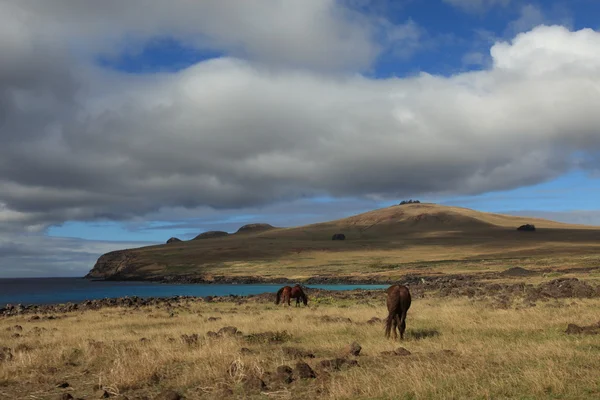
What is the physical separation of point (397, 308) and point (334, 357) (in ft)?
14.3

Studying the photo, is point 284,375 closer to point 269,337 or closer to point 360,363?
point 360,363

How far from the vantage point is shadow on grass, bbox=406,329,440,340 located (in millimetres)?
17522

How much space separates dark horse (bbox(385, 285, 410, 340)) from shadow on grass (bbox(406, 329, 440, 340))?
1.99 feet

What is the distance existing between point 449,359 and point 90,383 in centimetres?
874

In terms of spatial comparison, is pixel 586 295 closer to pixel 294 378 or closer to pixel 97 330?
pixel 294 378

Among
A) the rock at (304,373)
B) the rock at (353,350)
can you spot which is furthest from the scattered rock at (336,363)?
the rock at (353,350)

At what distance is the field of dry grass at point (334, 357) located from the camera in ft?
31.8

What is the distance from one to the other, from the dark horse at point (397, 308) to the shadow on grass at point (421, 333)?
61cm

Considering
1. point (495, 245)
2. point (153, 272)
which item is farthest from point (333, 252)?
point (153, 272)

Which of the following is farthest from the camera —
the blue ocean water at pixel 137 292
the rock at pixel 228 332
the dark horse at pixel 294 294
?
the blue ocean water at pixel 137 292

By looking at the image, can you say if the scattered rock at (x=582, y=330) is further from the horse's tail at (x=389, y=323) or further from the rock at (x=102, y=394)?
the rock at (x=102, y=394)

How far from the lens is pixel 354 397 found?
31.0 feet

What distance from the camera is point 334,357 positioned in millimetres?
14055

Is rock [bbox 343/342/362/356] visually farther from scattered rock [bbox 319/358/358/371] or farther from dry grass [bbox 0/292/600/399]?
scattered rock [bbox 319/358/358/371]
